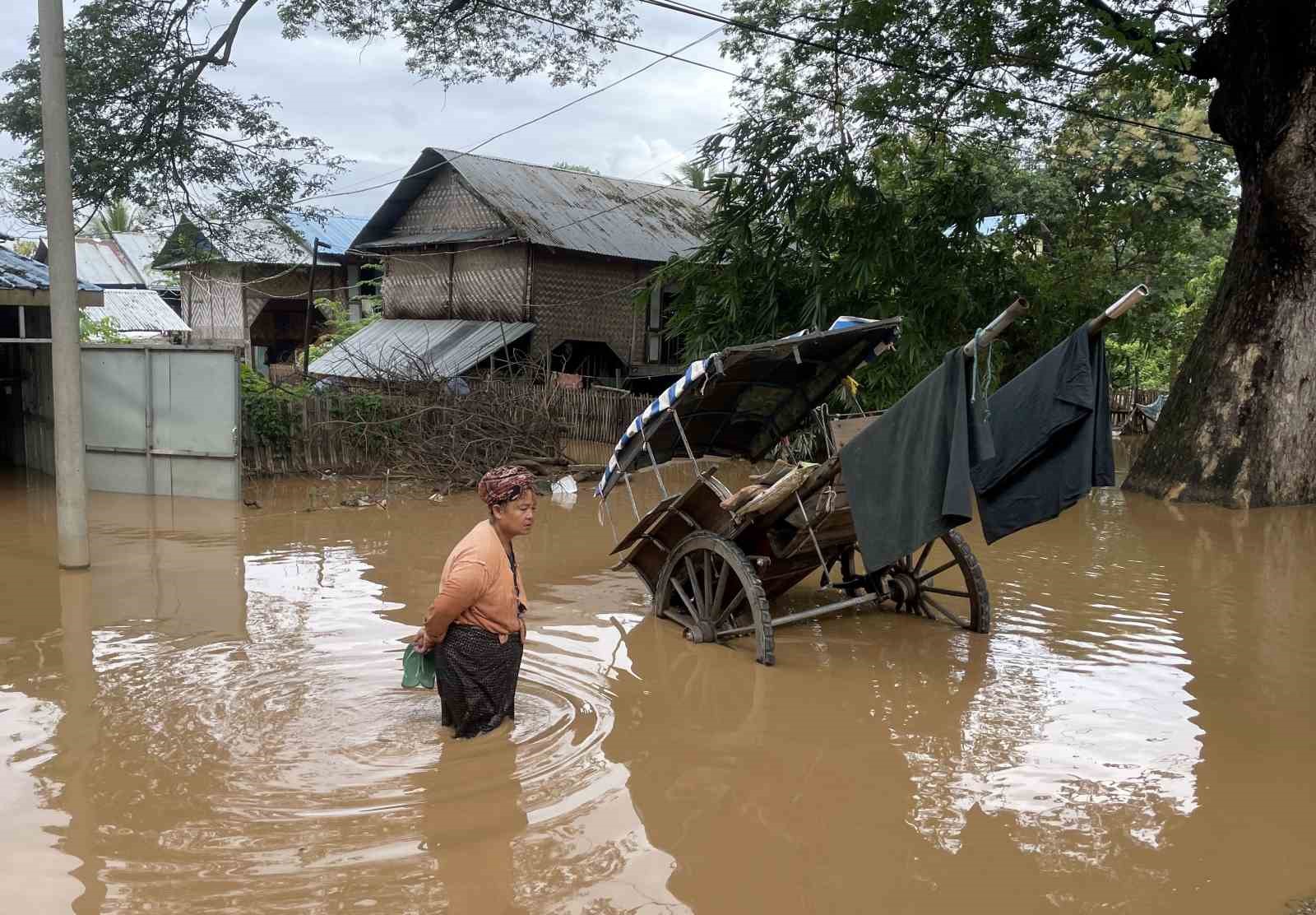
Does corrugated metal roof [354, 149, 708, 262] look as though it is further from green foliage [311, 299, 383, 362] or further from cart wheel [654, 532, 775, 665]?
cart wheel [654, 532, 775, 665]

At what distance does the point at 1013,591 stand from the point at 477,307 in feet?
58.2

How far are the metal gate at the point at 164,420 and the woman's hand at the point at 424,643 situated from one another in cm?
911

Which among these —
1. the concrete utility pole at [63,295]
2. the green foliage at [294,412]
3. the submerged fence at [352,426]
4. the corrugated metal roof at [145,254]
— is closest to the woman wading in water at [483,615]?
the concrete utility pole at [63,295]

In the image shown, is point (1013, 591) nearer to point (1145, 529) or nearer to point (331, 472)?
point (1145, 529)

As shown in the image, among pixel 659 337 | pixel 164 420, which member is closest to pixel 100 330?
pixel 164 420

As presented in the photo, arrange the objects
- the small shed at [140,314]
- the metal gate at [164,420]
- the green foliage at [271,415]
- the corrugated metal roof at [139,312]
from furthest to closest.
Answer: the corrugated metal roof at [139,312], the small shed at [140,314], the green foliage at [271,415], the metal gate at [164,420]

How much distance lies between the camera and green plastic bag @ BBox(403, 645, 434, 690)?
5.47m

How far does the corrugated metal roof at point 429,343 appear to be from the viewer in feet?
73.5

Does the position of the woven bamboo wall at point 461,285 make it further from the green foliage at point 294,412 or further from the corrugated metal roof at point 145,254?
the corrugated metal roof at point 145,254

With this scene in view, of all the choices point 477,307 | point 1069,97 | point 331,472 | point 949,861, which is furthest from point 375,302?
point 949,861

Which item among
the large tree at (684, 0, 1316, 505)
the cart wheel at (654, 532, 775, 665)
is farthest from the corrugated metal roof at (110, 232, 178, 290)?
the cart wheel at (654, 532, 775, 665)

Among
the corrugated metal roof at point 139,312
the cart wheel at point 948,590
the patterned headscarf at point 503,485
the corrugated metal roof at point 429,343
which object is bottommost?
the cart wheel at point 948,590

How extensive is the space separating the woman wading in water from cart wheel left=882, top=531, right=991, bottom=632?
296cm

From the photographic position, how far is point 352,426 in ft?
52.5
